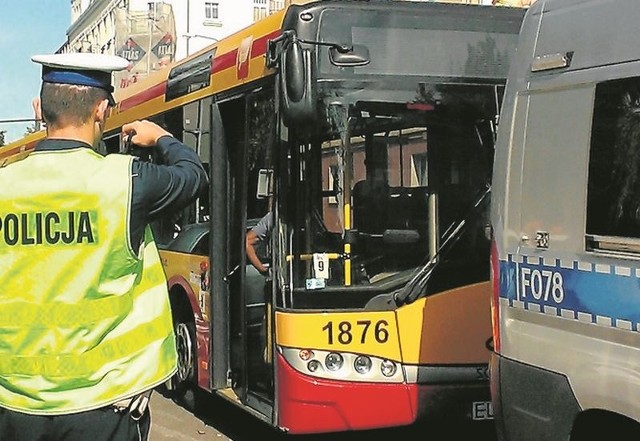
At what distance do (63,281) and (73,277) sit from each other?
1.1 inches

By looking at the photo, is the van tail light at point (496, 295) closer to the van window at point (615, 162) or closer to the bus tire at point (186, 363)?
the van window at point (615, 162)

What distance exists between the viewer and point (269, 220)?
250 inches

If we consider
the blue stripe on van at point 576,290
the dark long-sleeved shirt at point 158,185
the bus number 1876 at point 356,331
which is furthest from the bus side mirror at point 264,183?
the dark long-sleeved shirt at point 158,185

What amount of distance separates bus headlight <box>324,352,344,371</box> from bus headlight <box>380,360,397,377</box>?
0.79 feet

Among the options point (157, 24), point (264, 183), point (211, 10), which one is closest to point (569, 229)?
point (264, 183)

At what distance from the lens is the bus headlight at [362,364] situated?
5.91 meters

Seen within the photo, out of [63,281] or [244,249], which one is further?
[244,249]

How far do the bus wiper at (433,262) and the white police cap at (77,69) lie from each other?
3330 millimetres

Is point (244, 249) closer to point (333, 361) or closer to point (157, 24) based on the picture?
point (333, 361)

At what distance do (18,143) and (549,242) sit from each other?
15630 millimetres

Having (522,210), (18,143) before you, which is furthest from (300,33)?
(18,143)

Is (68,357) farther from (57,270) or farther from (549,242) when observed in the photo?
(549,242)

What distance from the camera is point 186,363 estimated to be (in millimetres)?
8234

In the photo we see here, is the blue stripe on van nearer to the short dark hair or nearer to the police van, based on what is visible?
A: the police van
